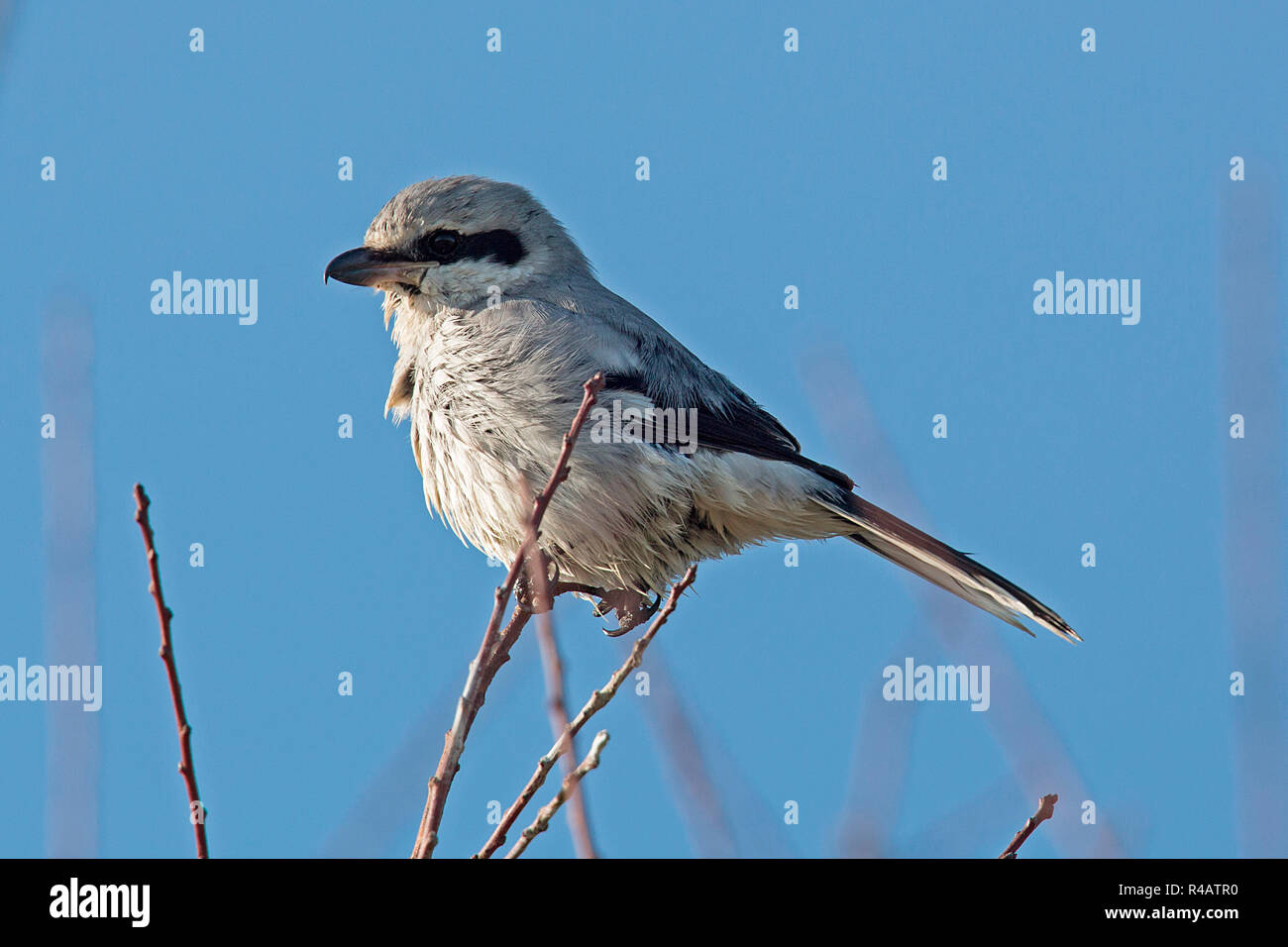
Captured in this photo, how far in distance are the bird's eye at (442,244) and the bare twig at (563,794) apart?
3.02 m

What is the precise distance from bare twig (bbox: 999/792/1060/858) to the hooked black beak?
3.10 m

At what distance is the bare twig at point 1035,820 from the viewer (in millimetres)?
2176

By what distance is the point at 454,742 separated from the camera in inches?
90.5

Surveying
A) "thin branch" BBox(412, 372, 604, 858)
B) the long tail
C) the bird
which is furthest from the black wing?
"thin branch" BBox(412, 372, 604, 858)

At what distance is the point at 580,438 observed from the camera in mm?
4238

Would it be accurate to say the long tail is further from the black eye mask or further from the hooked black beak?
the hooked black beak

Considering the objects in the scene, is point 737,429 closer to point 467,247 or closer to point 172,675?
point 467,247

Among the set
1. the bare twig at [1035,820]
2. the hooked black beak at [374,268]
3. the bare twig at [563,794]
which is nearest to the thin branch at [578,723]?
the bare twig at [563,794]

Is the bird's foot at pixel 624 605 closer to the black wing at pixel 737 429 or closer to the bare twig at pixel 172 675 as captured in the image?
the black wing at pixel 737 429

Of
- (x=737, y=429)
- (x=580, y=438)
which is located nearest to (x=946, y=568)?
(x=737, y=429)

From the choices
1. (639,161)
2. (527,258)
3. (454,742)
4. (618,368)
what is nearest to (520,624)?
(454,742)

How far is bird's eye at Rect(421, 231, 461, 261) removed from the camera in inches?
185

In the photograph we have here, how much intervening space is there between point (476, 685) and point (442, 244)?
8.78ft
